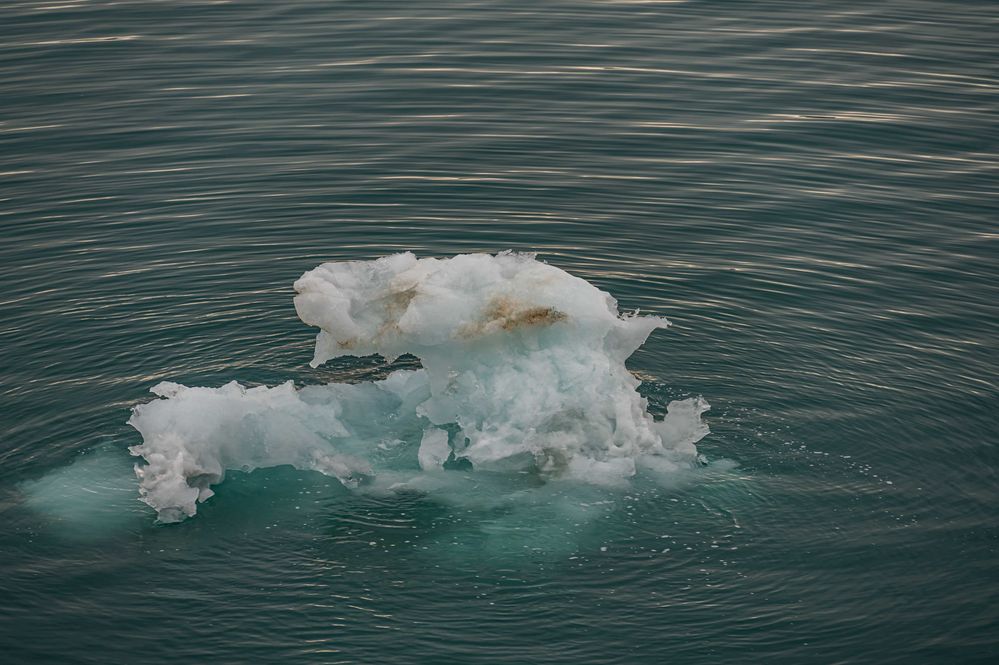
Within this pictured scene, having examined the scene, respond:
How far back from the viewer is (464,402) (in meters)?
15.2

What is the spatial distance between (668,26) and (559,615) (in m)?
21.8

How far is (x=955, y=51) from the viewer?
100ft

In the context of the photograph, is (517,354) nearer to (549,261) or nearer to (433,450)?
(433,450)

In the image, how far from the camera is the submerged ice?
14.8 m

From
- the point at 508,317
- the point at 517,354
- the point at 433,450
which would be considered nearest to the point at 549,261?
the point at 517,354

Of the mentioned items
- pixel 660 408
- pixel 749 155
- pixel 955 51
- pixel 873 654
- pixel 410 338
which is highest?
pixel 955 51

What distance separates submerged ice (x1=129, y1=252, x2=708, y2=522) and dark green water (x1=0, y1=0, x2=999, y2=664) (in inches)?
→ 18.8

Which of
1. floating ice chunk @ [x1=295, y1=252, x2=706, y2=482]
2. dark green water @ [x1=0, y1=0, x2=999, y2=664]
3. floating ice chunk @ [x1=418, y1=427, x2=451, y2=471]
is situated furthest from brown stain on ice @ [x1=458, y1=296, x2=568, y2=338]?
dark green water @ [x1=0, y1=0, x2=999, y2=664]

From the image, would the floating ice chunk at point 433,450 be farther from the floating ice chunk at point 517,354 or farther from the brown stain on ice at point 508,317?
the brown stain on ice at point 508,317

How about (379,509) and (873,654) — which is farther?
(379,509)

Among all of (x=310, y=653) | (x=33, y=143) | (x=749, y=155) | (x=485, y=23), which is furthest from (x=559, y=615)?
(x=485, y=23)

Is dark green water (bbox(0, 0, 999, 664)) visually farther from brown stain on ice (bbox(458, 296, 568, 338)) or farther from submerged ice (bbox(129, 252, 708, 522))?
brown stain on ice (bbox(458, 296, 568, 338))

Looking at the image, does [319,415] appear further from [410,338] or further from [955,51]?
[955,51]

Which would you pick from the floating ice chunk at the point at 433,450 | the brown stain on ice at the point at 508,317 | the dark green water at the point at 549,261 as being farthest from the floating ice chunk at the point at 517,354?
the dark green water at the point at 549,261
